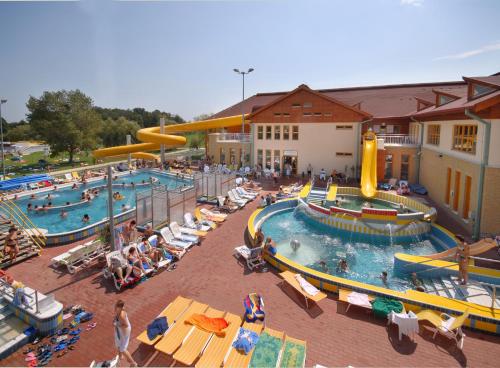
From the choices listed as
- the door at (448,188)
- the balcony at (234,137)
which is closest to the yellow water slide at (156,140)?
the balcony at (234,137)

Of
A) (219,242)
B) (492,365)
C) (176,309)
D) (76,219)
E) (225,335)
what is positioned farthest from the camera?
(76,219)

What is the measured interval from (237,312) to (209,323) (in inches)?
47.8

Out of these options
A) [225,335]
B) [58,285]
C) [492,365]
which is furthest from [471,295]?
[58,285]

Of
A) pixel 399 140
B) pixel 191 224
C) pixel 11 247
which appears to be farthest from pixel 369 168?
pixel 11 247

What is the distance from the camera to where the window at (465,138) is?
14.8m

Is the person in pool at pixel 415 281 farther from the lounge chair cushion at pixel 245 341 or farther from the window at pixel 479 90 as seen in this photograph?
the window at pixel 479 90

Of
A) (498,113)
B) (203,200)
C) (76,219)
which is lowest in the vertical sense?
(76,219)

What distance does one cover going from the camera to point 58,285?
31.4 ft

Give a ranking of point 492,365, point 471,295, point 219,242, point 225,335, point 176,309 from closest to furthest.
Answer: point 492,365 < point 225,335 < point 176,309 < point 471,295 < point 219,242

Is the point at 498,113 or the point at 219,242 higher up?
the point at 498,113

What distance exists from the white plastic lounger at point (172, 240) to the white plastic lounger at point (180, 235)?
18 cm

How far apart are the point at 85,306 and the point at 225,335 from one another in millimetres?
4318

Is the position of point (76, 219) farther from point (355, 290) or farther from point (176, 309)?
point (355, 290)

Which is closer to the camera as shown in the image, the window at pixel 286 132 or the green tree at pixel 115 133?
the window at pixel 286 132
